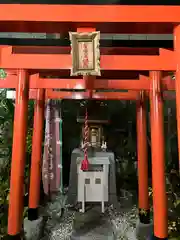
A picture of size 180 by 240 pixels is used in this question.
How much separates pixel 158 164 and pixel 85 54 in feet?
4.19

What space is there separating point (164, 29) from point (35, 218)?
3212 millimetres

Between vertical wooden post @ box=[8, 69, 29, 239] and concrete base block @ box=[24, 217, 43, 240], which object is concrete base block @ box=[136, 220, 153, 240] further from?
vertical wooden post @ box=[8, 69, 29, 239]

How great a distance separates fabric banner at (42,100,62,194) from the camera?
13.9 ft

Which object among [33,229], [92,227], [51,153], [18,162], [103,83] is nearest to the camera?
[18,162]

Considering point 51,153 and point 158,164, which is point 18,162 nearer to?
point 158,164

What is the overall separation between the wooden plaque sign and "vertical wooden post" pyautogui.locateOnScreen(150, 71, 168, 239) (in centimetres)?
83

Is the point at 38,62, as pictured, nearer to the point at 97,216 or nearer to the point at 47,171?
the point at 47,171

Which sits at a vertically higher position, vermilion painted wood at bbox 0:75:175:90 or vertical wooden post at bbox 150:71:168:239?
vermilion painted wood at bbox 0:75:175:90

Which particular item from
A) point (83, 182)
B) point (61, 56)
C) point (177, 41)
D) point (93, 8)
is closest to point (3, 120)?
point (83, 182)

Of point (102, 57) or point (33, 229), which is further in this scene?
point (33, 229)

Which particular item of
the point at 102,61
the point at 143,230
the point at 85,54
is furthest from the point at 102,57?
the point at 143,230

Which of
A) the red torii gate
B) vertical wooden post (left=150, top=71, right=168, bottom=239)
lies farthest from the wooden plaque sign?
vertical wooden post (left=150, top=71, right=168, bottom=239)

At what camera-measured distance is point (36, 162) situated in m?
3.61

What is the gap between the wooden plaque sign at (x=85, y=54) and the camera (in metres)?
1.81
